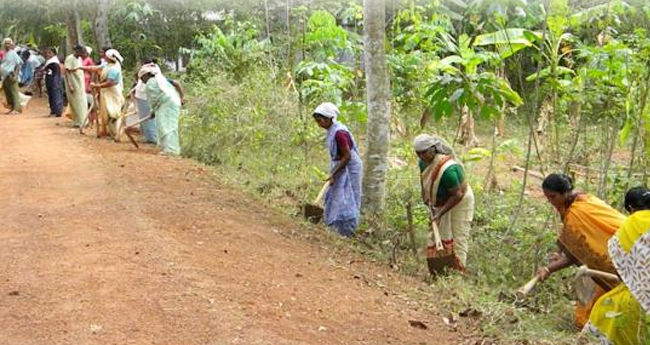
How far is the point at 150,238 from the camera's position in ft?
19.4

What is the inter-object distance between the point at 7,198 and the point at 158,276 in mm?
3008

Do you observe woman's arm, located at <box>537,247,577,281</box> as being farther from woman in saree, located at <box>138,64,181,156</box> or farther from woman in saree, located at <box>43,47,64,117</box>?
woman in saree, located at <box>43,47,64,117</box>

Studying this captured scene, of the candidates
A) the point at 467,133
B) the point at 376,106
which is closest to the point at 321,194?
the point at 376,106

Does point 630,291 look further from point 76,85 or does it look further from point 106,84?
point 76,85

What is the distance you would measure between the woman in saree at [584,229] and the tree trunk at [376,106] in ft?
9.37

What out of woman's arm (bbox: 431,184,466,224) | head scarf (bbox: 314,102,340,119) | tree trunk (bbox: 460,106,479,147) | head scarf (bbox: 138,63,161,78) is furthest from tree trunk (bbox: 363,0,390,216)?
tree trunk (bbox: 460,106,479,147)

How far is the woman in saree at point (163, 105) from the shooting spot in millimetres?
10250

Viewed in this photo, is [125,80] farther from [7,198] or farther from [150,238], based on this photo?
[150,238]

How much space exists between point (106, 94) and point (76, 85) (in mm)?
1527

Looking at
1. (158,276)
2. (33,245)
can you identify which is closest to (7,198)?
(33,245)

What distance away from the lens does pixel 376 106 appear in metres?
7.65

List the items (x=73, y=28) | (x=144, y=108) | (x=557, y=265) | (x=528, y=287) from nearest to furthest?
1. (x=528, y=287)
2. (x=557, y=265)
3. (x=144, y=108)
4. (x=73, y=28)

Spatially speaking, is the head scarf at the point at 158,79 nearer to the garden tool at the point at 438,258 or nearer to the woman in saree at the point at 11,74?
the garden tool at the point at 438,258

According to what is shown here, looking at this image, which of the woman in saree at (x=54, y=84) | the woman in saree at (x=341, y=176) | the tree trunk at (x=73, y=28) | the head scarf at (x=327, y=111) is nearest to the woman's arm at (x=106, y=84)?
the woman in saree at (x=54, y=84)
